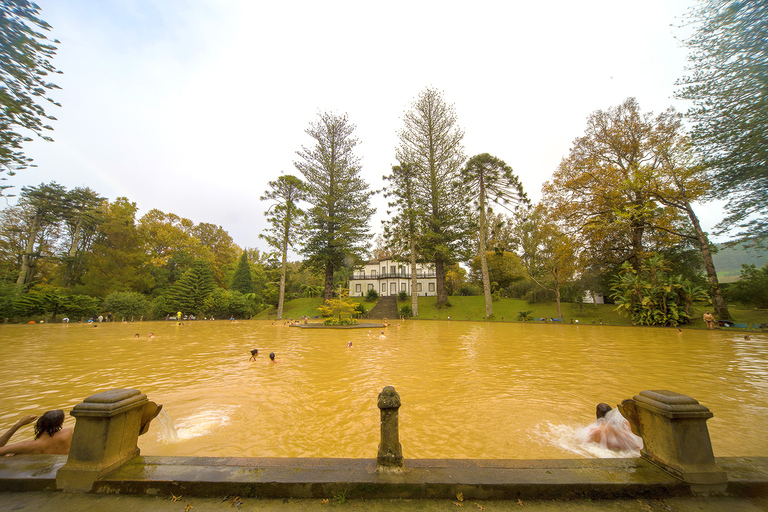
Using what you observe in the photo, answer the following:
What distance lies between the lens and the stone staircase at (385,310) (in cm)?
3664

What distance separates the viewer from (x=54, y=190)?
36.4 meters

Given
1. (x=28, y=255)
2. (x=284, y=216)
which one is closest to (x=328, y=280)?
(x=284, y=216)

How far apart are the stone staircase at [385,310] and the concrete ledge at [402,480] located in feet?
107

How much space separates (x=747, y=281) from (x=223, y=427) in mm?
35126

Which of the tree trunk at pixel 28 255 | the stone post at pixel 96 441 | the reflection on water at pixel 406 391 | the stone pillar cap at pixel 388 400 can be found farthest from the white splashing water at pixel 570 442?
the tree trunk at pixel 28 255

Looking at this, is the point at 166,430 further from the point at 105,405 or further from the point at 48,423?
the point at 105,405

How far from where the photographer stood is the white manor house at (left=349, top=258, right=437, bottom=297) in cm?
5362

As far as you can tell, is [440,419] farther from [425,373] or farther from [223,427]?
[223,427]

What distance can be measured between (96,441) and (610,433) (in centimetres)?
612

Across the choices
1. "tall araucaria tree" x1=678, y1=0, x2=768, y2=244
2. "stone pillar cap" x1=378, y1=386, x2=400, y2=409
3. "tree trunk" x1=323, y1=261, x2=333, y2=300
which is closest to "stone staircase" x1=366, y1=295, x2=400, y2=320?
"tree trunk" x1=323, y1=261, x2=333, y2=300

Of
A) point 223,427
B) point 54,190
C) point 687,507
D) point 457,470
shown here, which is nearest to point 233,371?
point 223,427

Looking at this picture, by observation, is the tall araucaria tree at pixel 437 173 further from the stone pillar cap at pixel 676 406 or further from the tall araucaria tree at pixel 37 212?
the tall araucaria tree at pixel 37 212

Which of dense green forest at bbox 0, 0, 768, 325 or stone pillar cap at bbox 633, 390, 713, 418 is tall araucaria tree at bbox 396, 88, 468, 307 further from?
stone pillar cap at bbox 633, 390, 713, 418

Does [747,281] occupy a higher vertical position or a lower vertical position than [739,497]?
higher
